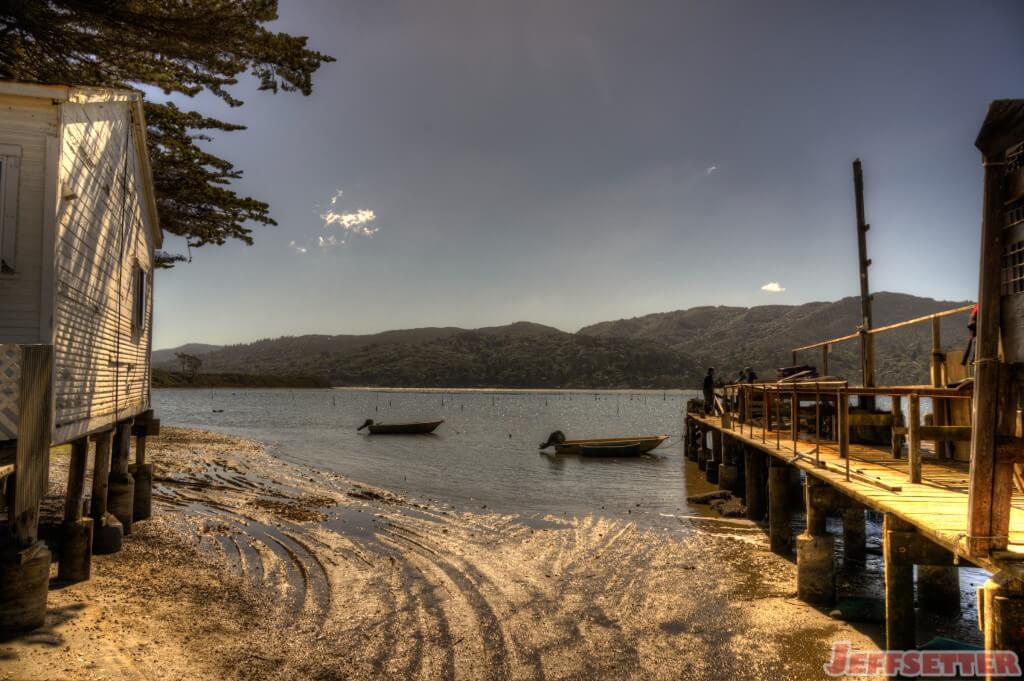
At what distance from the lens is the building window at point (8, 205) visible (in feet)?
26.2

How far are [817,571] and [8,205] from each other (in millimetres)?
13479

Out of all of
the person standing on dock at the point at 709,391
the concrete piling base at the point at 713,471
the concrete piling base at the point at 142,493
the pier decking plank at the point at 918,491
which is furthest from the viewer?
the person standing on dock at the point at 709,391

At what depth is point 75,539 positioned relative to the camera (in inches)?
371

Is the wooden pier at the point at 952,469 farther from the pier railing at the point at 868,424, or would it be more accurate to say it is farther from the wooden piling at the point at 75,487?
the wooden piling at the point at 75,487

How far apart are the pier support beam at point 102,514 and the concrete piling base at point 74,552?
1972 mm

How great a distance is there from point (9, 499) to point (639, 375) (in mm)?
180281

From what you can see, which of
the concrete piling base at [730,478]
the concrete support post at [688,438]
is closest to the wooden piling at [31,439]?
the concrete piling base at [730,478]

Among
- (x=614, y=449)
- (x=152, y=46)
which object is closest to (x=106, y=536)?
(x=152, y=46)

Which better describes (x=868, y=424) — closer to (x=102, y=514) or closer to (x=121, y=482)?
(x=102, y=514)

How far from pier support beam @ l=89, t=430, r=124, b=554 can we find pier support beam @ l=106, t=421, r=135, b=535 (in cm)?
157

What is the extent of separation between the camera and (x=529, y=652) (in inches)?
336

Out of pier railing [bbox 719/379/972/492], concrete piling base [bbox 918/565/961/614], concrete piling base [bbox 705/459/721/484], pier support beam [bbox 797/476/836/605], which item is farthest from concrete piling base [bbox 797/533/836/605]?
concrete piling base [bbox 705/459/721/484]

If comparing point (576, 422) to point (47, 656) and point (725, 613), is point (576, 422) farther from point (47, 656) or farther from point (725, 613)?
point (47, 656)

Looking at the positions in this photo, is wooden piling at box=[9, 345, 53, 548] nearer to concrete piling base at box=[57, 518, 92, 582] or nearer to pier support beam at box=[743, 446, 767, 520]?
concrete piling base at box=[57, 518, 92, 582]
